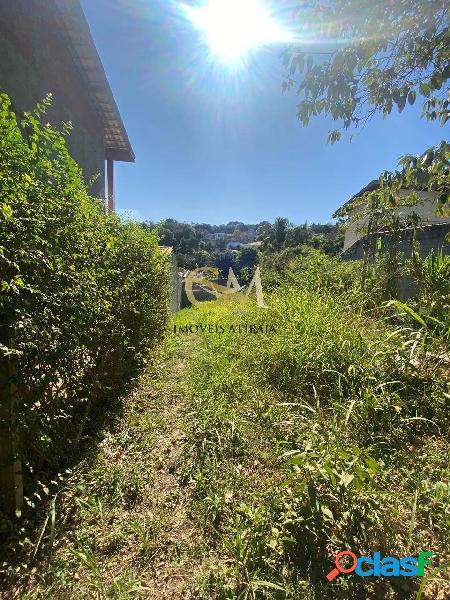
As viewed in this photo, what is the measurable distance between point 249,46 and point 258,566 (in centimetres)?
352

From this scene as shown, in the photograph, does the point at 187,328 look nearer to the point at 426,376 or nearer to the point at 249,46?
the point at 426,376

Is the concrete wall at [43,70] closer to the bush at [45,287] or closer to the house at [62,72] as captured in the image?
the house at [62,72]

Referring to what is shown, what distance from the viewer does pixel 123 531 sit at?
73.5 inches

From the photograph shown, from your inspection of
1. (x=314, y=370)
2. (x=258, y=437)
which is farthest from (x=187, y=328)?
(x=258, y=437)

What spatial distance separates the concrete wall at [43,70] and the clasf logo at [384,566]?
5792 millimetres

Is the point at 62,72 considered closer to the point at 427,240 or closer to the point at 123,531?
the point at 123,531

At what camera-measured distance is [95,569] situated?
5.16 feet

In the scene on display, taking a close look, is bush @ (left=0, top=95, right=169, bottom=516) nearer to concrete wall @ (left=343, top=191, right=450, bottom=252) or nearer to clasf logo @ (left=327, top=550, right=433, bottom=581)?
clasf logo @ (left=327, top=550, right=433, bottom=581)

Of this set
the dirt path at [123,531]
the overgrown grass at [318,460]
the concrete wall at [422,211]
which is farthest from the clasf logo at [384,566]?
the concrete wall at [422,211]

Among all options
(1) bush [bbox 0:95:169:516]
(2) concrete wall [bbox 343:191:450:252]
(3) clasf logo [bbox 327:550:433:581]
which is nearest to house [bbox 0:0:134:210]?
(1) bush [bbox 0:95:169:516]

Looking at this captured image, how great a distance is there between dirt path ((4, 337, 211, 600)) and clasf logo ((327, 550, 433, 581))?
74 centimetres

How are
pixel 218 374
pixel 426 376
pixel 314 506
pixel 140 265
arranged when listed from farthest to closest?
pixel 140 265 → pixel 218 374 → pixel 426 376 → pixel 314 506

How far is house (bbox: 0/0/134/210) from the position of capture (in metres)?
4.07

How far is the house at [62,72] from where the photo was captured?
13.4 feet
